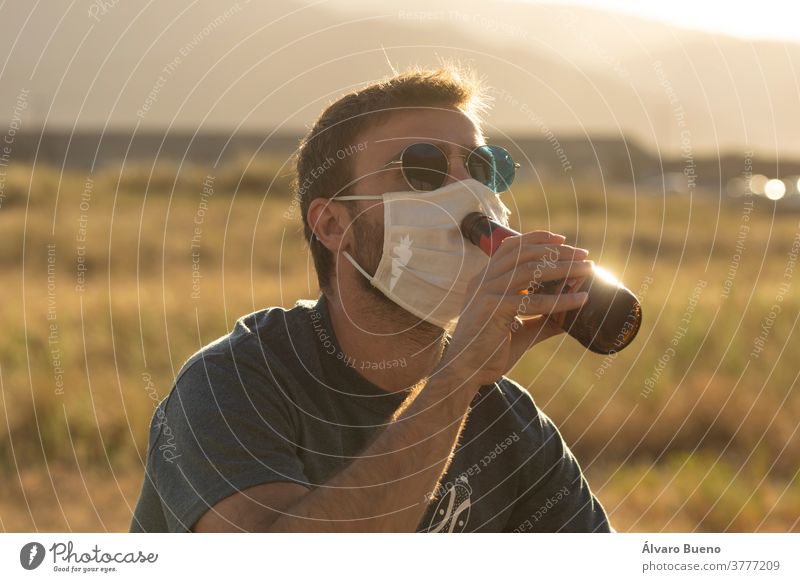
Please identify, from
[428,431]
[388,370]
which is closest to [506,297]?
[428,431]

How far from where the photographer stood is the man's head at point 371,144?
11.8 ft

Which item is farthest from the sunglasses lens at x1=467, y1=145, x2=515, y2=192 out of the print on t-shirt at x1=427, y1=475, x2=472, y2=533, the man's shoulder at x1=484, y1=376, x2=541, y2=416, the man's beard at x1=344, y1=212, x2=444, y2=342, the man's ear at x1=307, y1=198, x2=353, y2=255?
the print on t-shirt at x1=427, y1=475, x2=472, y2=533

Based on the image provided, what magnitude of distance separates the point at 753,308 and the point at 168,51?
37481 millimetres

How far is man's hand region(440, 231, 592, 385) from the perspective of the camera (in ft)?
9.05

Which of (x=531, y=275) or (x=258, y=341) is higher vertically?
(x=531, y=275)

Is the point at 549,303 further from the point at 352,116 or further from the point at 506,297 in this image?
the point at 352,116

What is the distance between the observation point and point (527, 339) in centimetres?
337

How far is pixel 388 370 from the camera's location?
3.46 metres

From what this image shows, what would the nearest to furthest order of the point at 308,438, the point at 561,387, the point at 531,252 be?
the point at 531,252, the point at 308,438, the point at 561,387

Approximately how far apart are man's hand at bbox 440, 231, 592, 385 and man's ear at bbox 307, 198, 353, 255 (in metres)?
0.95

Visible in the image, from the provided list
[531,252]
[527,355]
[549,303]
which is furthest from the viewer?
[527,355]

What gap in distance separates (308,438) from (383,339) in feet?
1.81

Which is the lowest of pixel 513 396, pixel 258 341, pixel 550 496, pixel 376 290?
pixel 550 496

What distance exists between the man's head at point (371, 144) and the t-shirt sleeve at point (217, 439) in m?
0.76
